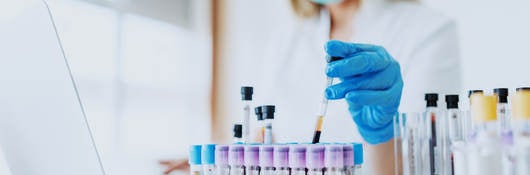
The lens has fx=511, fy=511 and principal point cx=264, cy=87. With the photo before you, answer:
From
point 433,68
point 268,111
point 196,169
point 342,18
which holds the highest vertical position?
point 342,18

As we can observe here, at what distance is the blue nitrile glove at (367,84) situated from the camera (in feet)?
3.27

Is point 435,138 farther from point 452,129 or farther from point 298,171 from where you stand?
point 298,171

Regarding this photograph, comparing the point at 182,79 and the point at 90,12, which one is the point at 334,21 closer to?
the point at 182,79

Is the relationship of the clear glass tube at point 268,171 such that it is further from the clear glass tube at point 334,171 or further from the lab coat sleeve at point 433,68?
the lab coat sleeve at point 433,68

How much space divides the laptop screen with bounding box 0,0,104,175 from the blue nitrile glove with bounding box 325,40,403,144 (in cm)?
47

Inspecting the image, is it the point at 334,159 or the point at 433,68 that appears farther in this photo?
the point at 433,68

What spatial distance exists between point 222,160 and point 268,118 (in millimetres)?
188

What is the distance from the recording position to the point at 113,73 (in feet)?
5.84

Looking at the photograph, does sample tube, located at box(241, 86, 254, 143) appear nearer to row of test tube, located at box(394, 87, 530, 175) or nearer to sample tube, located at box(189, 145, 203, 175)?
sample tube, located at box(189, 145, 203, 175)

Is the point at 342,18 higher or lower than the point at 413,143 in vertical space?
higher

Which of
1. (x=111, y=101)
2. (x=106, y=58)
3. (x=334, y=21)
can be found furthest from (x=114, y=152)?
(x=334, y=21)

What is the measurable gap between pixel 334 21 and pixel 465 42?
1.37 ft

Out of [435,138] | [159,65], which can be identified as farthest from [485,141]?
[159,65]

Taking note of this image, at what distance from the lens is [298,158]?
→ 79cm
